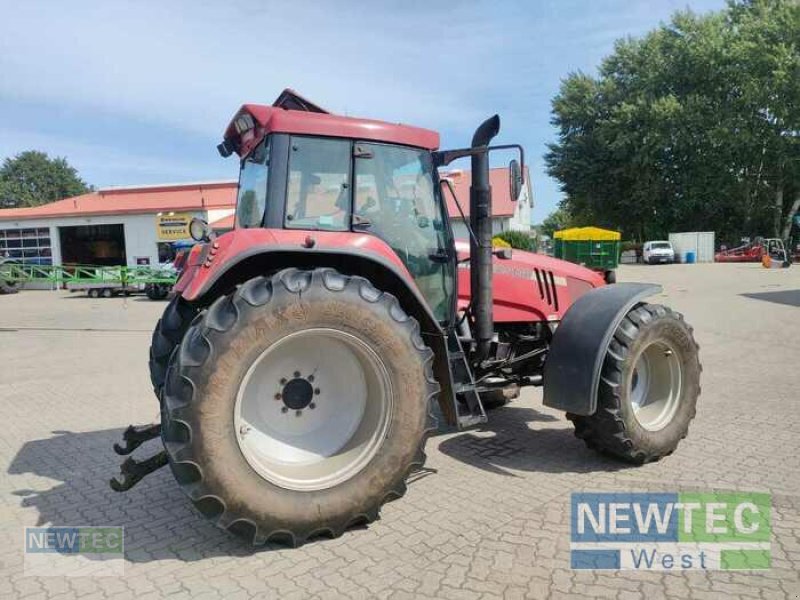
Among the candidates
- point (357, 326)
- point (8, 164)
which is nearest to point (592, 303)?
point (357, 326)

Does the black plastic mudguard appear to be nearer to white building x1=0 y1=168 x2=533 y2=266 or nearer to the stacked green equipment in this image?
white building x1=0 y1=168 x2=533 y2=266

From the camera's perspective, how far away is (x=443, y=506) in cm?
385

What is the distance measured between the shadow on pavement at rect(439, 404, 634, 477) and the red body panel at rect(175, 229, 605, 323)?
104 cm

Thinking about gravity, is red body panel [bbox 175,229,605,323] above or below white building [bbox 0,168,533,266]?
below

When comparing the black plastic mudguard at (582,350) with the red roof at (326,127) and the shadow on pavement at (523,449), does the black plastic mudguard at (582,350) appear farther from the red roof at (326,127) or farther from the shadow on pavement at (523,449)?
the red roof at (326,127)

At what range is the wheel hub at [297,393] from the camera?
355 cm

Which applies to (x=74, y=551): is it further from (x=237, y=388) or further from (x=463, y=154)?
(x=463, y=154)

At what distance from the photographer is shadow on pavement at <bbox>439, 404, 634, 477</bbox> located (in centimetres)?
446

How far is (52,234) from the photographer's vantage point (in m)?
32.7

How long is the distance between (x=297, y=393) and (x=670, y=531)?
2.32 metres

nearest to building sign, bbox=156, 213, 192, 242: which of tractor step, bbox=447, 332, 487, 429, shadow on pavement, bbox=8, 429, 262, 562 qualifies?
shadow on pavement, bbox=8, 429, 262, 562

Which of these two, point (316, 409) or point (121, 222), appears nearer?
point (316, 409)

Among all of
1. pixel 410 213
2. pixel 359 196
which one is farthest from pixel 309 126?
pixel 410 213

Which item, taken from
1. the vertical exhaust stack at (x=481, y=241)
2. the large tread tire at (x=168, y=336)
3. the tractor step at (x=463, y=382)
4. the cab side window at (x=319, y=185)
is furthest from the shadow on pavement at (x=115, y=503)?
the vertical exhaust stack at (x=481, y=241)
